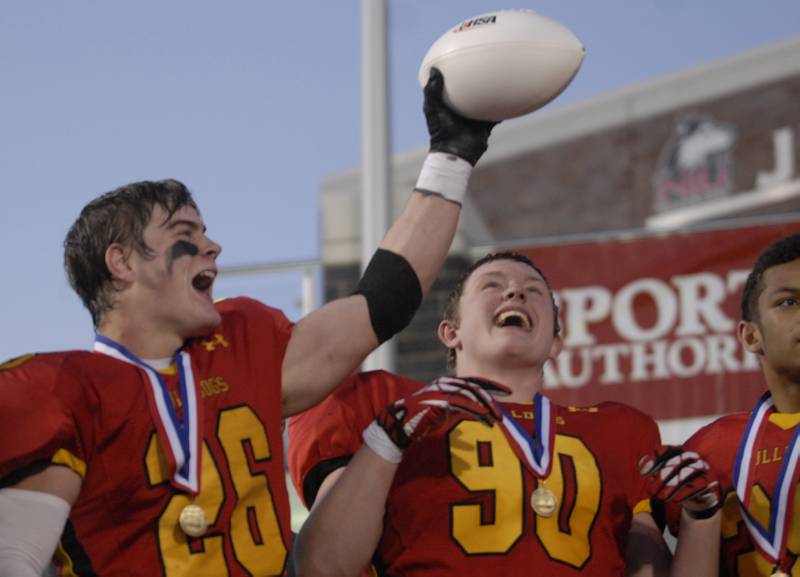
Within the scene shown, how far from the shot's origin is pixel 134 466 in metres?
2.76

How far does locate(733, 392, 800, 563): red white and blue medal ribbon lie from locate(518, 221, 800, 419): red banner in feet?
12.6

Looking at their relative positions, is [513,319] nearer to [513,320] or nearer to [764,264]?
[513,320]

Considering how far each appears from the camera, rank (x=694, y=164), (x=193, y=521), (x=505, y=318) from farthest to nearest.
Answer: (x=694, y=164) < (x=505, y=318) < (x=193, y=521)

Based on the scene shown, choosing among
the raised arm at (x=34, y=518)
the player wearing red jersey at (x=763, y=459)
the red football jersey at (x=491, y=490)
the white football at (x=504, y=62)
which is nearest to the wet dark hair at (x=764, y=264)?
the player wearing red jersey at (x=763, y=459)

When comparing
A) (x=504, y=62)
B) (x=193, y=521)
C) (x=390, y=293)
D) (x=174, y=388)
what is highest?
(x=504, y=62)

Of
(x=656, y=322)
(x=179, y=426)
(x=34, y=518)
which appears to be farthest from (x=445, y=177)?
(x=656, y=322)

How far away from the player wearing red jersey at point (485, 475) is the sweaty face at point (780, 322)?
35cm

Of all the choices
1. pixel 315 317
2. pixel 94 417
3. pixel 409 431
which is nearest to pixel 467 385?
pixel 409 431

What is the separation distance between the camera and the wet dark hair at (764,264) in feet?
11.2

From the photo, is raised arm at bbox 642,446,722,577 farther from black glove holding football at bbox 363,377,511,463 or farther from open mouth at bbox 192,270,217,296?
open mouth at bbox 192,270,217,296

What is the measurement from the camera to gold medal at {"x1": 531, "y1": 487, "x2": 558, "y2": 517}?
3070 mm

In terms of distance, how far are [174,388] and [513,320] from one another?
936mm

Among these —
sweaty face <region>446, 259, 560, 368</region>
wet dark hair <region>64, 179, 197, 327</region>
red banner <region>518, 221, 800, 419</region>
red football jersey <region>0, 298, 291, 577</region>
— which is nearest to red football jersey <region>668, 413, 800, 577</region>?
sweaty face <region>446, 259, 560, 368</region>

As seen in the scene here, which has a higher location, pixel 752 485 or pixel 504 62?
pixel 504 62
